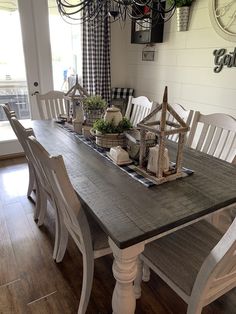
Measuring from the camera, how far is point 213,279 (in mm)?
968

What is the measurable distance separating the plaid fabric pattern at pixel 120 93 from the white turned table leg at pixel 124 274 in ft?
10.4

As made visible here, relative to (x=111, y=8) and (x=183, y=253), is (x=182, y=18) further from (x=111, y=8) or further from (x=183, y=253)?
(x=183, y=253)

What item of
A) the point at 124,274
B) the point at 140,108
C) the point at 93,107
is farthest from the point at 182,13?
the point at 124,274

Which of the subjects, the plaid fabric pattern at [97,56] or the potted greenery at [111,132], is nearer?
the potted greenery at [111,132]

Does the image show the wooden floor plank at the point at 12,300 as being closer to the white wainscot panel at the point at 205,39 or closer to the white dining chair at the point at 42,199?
the white dining chair at the point at 42,199

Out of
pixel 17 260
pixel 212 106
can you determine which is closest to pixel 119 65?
pixel 212 106

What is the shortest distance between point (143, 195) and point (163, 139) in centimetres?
28

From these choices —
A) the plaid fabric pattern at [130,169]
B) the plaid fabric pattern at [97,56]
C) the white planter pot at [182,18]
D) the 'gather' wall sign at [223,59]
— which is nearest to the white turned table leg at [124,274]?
the plaid fabric pattern at [130,169]

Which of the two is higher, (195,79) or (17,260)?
(195,79)

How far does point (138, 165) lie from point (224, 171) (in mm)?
487

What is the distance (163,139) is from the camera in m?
1.21

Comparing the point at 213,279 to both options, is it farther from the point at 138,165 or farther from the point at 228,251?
the point at 138,165

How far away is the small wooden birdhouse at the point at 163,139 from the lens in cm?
121

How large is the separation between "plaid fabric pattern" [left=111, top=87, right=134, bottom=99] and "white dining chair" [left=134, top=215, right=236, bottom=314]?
9.25 ft
